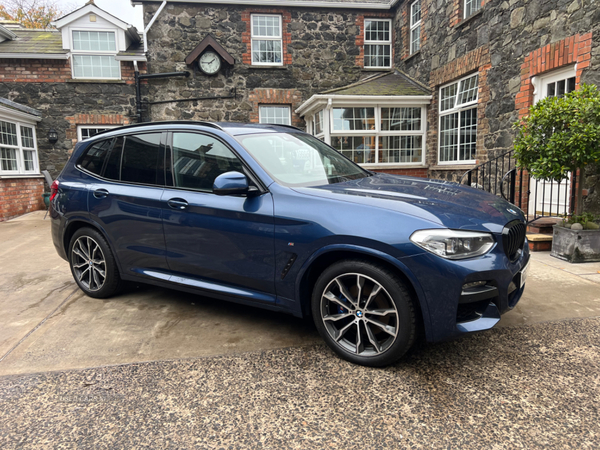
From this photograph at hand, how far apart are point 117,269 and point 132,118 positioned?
1054cm

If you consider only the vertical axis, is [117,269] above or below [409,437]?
above

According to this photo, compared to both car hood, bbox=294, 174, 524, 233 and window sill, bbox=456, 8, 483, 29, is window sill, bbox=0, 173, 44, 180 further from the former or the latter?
window sill, bbox=456, 8, 483, 29

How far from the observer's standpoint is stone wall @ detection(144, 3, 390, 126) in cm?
1300

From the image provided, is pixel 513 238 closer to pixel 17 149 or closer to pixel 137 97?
pixel 137 97

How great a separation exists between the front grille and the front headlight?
25cm

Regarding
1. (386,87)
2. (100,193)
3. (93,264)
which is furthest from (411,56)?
(93,264)

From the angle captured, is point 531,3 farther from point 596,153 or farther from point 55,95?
point 55,95

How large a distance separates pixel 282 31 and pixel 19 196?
9.26 meters

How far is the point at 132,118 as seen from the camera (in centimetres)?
1325

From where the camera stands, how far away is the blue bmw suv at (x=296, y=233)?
2.52 metres

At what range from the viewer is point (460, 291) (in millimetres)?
2432

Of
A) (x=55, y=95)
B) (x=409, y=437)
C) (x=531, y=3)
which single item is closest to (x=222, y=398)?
(x=409, y=437)

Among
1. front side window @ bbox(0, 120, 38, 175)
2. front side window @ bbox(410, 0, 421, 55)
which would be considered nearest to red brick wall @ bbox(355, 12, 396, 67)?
front side window @ bbox(410, 0, 421, 55)

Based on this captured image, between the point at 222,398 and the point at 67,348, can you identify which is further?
the point at 67,348
